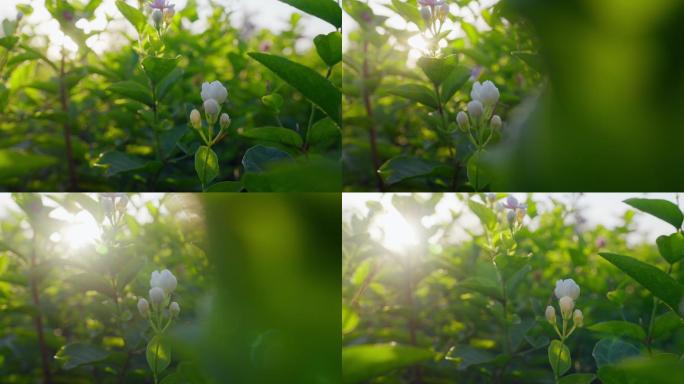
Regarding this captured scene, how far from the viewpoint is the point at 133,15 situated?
3.16 ft

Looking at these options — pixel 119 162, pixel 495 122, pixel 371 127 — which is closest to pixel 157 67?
Answer: pixel 119 162

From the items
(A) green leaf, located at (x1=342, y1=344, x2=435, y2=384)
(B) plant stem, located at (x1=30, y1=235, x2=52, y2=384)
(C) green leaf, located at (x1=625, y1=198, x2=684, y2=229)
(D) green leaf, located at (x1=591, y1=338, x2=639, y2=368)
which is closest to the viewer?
(A) green leaf, located at (x1=342, y1=344, x2=435, y2=384)

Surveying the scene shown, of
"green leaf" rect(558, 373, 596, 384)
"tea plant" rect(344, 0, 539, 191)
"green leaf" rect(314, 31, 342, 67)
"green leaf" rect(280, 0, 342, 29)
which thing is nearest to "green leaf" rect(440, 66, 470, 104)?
"tea plant" rect(344, 0, 539, 191)

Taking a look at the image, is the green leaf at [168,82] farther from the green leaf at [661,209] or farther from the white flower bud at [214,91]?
the green leaf at [661,209]

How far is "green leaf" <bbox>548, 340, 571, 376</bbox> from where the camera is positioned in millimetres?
868

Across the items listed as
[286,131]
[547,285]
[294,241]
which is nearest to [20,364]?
[286,131]

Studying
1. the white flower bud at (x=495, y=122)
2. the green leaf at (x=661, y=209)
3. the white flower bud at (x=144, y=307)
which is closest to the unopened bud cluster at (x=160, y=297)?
the white flower bud at (x=144, y=307)

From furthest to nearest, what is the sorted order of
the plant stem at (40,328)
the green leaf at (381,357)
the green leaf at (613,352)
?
the plant stem at (40,328), the green leaf at (613,352), the green leaf at (381,357)

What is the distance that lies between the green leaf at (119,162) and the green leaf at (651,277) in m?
0.60

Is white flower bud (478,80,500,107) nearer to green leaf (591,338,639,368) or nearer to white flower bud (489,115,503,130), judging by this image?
white flower bud (489,115,503,130)

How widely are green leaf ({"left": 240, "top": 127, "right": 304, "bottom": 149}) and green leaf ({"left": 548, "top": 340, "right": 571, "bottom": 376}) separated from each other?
44 centimetres

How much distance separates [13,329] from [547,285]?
0.95m

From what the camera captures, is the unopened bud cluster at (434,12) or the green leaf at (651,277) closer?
the green leaf at (651,277)

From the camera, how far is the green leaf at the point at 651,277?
1.83 ft
